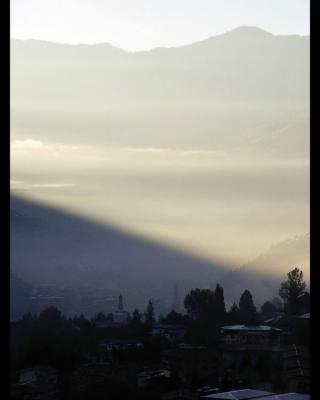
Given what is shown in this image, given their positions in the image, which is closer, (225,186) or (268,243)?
(268,243)

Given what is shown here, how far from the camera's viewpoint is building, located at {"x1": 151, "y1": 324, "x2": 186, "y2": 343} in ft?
8.09

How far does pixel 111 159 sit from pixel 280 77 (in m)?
0.91

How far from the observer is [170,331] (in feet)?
8.37

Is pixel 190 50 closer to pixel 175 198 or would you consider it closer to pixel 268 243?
pixel 175 198

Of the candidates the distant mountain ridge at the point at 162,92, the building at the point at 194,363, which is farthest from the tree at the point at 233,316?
the distant mountain ridge at the point at 162,92

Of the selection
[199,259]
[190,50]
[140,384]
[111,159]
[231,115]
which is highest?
[190,50]

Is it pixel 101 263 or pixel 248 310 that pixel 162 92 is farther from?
pixel 248 310

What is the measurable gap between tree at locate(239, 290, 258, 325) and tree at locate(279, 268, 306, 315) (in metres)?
0.13

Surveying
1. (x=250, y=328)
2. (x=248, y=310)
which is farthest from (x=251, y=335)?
(x=248, y=310)

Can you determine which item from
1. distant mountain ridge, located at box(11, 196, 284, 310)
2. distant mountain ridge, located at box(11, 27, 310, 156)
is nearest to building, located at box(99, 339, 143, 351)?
distant mountain ridge, located at box(11, 196, 284, 310)

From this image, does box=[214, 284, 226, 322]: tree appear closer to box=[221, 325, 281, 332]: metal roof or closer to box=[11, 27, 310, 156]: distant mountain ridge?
box=[221, 325, 281, 332]: metal roof

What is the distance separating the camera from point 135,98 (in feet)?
9.94
